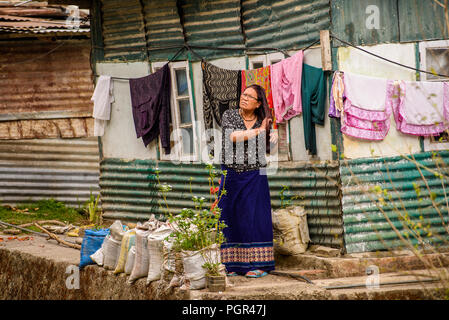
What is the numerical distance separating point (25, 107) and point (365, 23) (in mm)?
8677

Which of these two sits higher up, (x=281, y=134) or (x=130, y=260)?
(x=281, y=134)

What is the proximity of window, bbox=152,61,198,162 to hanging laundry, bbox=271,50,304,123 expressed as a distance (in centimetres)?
183

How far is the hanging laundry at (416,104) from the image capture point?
787cm

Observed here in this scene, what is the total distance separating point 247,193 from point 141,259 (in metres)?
1.32

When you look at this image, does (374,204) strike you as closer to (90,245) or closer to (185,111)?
(90,245)

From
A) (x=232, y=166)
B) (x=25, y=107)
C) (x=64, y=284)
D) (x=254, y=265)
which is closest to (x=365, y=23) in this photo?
(x=232, y=166)

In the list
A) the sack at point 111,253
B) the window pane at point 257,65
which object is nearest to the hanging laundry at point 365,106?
the window pane at point 257,65

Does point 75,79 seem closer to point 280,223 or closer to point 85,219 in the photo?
point 85,219

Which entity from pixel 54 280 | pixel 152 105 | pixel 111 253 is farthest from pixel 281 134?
pixel 54 280

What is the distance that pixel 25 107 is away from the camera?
14547 millimetres

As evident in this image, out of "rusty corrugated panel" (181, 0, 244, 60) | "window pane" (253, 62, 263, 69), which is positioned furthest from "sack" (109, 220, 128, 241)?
"rusty corrugated panel" (181, 0, 244, 60)

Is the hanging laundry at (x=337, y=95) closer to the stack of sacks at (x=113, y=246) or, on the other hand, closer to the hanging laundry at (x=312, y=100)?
the hanging laundry at (x=312, y=100)

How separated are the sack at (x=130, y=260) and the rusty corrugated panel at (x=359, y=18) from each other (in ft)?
10.3

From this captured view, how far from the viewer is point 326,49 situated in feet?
25.8
